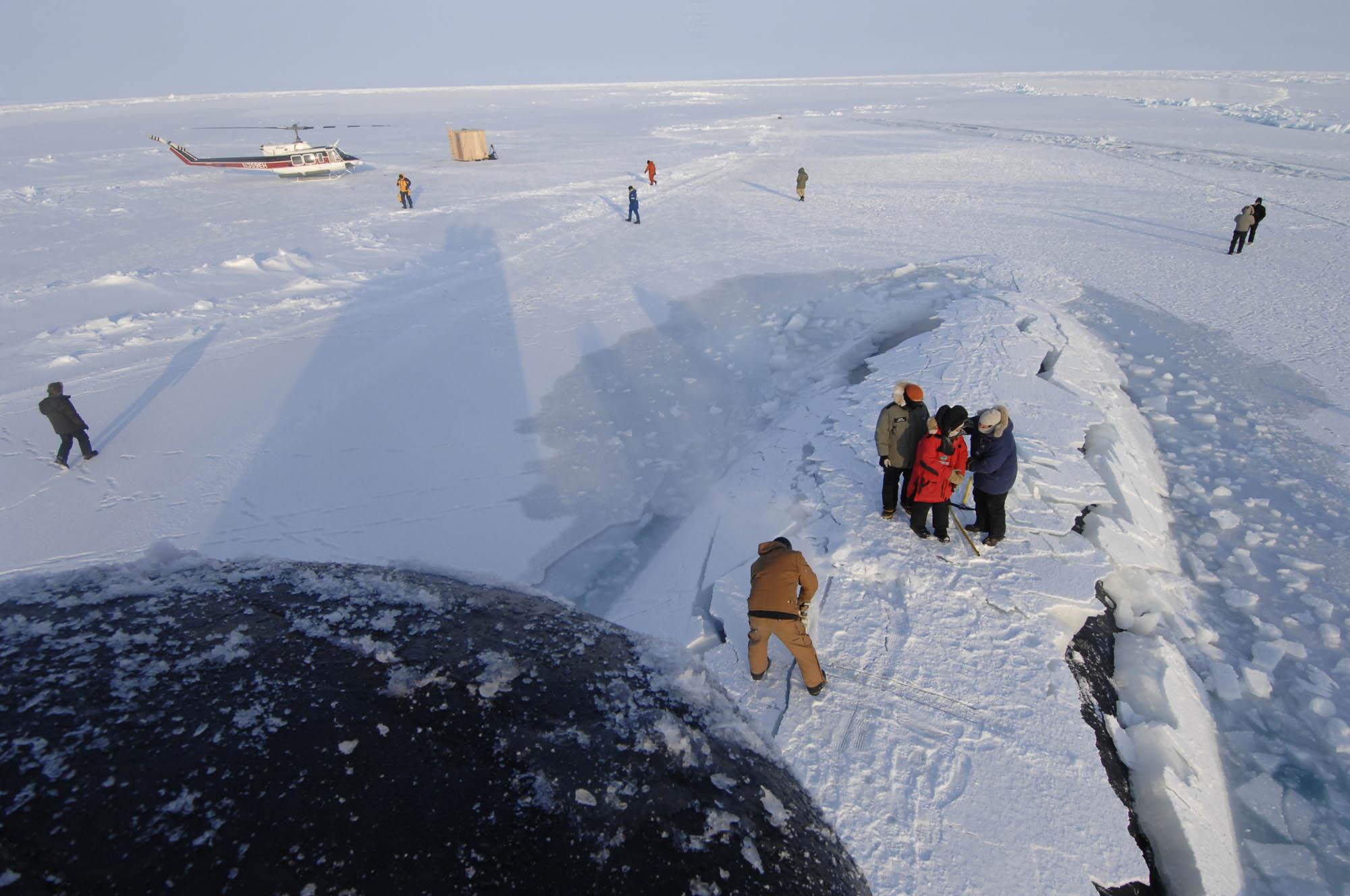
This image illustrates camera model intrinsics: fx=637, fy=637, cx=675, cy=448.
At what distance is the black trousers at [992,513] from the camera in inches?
207

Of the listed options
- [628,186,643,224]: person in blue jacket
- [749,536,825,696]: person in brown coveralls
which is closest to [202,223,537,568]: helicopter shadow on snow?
[749,536,825,696]: person in brown coveralls

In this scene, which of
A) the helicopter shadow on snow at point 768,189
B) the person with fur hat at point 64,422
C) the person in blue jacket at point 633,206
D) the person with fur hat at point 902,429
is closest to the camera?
the person with fur hat at point 902,429

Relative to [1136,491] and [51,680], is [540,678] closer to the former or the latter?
[51,680]

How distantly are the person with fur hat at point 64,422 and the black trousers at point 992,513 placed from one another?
920cm

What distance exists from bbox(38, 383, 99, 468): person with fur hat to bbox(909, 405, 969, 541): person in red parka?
28.3 ft

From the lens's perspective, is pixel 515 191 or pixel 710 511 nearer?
pixel 710 511

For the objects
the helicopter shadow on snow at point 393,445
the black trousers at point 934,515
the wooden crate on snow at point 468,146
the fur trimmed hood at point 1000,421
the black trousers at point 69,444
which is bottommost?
the helicopter shadow on snow at point 393,445

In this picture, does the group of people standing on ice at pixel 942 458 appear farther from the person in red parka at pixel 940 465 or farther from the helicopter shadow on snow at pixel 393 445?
the helicopter shadow on snow at pixel 393 445

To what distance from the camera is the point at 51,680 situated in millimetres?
1891

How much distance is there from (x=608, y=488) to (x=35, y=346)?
1058 centimetres

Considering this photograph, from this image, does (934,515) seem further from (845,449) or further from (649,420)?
(649,420)

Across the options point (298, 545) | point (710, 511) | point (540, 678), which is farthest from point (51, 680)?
point (710, 511)

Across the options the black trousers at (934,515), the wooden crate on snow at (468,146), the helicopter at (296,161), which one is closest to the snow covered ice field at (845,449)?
the black trousers at (934,515)

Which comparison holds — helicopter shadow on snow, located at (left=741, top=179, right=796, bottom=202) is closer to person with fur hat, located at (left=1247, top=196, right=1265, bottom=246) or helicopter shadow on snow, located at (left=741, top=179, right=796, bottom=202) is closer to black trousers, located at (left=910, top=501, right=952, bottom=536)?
person with fur hat, located at (left=1247, top=196, right=1265, bottom=246)
